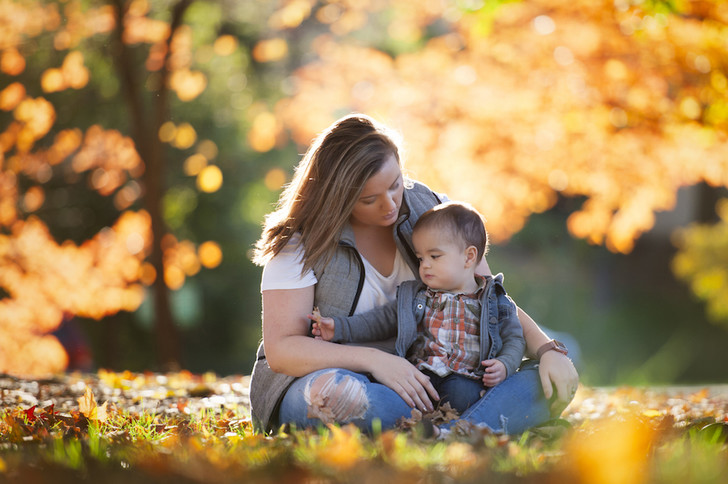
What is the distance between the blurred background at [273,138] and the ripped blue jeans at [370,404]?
3005 millimetres

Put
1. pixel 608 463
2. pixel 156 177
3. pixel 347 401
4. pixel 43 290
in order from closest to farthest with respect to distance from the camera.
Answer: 1. pixel 608 463
2. pixel 347 401
3. pixel 156 177
4. pixel 43 290

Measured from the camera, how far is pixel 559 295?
14273 mm

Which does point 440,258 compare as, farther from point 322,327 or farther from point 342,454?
point 342,454

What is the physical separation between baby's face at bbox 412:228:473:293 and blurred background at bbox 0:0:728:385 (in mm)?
2670

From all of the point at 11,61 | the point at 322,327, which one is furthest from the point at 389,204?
the point at 11,61

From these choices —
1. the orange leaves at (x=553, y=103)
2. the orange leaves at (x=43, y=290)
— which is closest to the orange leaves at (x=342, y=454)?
the orange leaves at (x=553, y=103)

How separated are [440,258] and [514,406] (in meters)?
0.60

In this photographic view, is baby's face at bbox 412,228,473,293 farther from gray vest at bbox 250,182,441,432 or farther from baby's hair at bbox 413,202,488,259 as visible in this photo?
gray vest at bbox 250,182,441,432

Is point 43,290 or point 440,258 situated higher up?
point 440,258

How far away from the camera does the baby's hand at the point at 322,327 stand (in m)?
2.88

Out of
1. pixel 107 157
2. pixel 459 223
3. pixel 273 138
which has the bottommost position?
pixel 459 223

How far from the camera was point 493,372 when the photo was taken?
9.20ft

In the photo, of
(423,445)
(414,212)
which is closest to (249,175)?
(414,212)

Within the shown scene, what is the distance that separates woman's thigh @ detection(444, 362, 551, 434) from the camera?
8.89 ft
